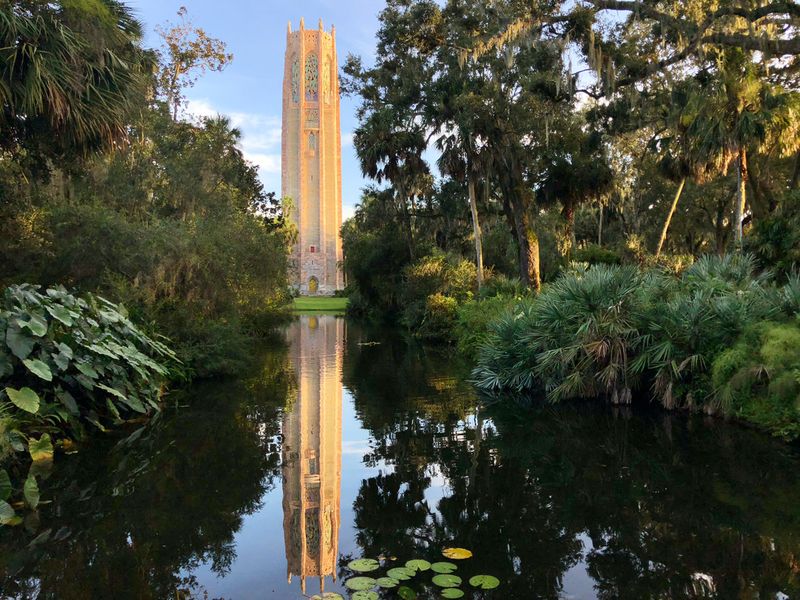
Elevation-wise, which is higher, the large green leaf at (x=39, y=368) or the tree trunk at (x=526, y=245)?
the tree trunk at (x=526, y=245)

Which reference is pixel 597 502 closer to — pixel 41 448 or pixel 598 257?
pixel 41 448

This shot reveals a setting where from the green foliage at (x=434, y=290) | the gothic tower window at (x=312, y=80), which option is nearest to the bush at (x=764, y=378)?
the green foliage at (x=434, y=290)

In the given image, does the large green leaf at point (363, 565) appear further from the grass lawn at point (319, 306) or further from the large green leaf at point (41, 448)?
the grass lawn at point (319, 306)

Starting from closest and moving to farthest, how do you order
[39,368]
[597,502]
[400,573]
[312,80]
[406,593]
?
[406,593] → [400,573] → [597,502] → [39,368] → [312,80]

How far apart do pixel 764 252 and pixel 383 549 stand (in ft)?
50.9

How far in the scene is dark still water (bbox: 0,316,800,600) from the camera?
440 cm

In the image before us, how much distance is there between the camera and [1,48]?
862cm

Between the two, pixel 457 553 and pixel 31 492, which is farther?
pixel 31 492

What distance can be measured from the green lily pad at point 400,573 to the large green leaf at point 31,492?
11.5 ft

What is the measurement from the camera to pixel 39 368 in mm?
7445

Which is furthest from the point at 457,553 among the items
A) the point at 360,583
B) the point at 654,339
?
the point at 654,339

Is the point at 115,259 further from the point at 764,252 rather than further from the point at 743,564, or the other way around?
the point at 764,252

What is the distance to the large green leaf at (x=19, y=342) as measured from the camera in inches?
300

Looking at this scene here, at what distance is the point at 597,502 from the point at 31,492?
17.2 ft
